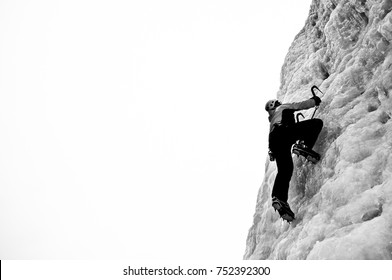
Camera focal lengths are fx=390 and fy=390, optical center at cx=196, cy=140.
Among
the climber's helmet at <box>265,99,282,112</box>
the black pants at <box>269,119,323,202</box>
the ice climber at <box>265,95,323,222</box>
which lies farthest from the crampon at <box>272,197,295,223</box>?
the climber's helmet at <box>265,99,282,112</box>

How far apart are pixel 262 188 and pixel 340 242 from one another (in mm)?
6358

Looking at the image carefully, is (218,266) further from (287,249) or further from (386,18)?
(386,18)

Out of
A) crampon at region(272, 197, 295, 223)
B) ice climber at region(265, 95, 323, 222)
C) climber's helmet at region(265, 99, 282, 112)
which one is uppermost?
climber's helmet at region(265, 99, 282, 112)

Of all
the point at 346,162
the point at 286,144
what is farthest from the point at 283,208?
the point at 346,162

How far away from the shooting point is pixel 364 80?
9859 mm

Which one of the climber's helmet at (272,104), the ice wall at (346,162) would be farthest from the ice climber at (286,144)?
the climber's helmet at (272,104)

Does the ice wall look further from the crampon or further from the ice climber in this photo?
the ice climber

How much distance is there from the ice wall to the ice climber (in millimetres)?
400

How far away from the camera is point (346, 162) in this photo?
847 cm

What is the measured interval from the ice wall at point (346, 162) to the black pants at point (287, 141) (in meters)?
0.46

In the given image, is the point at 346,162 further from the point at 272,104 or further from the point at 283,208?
the point at 272,104

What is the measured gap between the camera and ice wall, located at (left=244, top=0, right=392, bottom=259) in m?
6.88

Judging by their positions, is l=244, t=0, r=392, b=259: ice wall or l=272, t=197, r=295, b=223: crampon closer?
→ l=244, t=0, r=392, b=259: ice wall

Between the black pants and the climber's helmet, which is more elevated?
the climber's helmet
